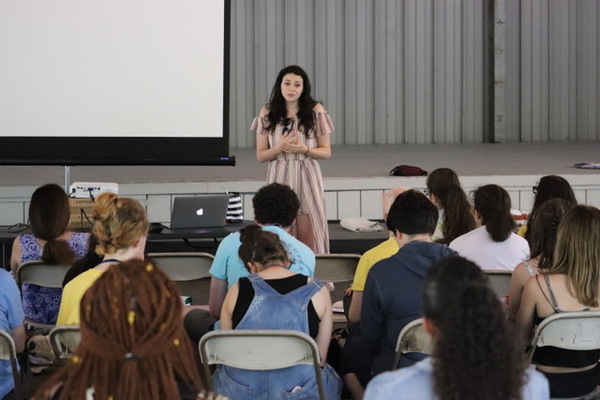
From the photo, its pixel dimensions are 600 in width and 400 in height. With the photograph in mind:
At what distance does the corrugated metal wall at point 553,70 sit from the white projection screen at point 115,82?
7.77 meters

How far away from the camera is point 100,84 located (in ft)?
22.6

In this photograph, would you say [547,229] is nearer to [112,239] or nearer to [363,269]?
[363,269]

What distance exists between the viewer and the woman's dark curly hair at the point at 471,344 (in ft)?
5.72

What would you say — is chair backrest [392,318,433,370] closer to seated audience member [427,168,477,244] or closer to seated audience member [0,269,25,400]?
seated audience member [0,269,25,400]

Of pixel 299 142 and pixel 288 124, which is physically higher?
pixel 288 124

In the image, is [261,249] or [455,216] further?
[455,216]

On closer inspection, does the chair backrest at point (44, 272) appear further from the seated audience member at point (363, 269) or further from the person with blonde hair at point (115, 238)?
the seated audience member at point (363, 269)

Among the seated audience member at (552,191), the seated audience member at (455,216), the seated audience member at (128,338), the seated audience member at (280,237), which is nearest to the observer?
the seated audience member at (128,338)

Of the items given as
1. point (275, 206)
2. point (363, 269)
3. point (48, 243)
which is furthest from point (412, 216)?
point (48, 243)

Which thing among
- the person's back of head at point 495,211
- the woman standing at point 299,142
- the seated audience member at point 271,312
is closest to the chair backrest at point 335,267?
the person's back of head at point 495,211

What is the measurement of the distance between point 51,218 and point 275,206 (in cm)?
92

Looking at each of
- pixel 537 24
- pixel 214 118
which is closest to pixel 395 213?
pixel 214 118

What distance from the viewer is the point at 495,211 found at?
4.44 metres

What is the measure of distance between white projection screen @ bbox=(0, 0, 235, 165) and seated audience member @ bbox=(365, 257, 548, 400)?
512 cm
